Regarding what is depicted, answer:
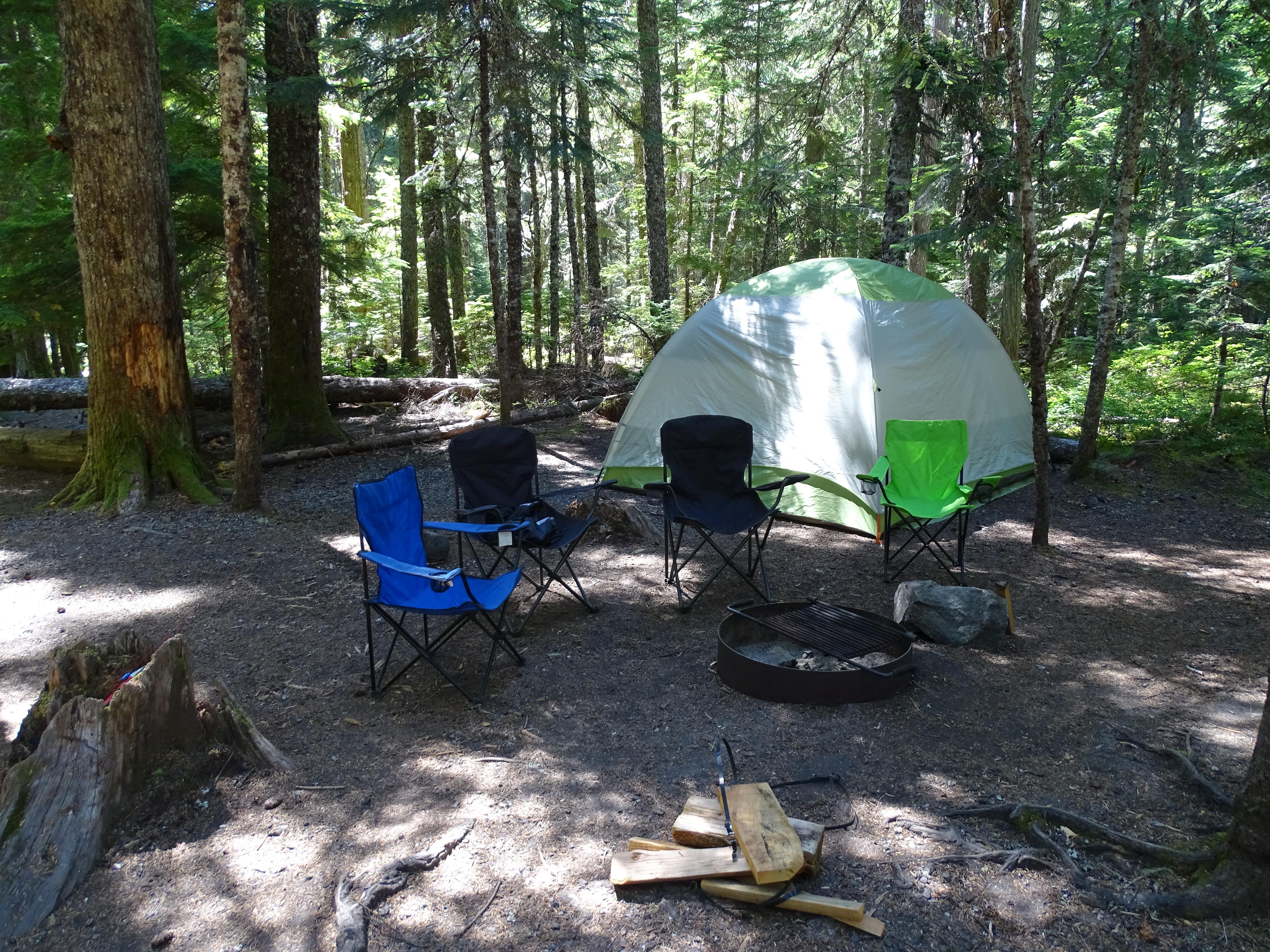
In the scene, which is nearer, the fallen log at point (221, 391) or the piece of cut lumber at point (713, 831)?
the piece of cut lumber at point (713, 831)

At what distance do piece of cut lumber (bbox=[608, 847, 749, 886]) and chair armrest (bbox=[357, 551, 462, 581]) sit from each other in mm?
1399

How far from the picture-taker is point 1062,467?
775 centimetres

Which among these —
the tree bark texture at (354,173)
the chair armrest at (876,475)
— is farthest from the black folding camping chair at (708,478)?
the tree bark texture at (354,173)

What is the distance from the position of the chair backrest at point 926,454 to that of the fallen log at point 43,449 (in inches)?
277

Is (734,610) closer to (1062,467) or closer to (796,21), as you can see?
(1062,467)

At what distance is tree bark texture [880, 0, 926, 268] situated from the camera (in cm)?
812

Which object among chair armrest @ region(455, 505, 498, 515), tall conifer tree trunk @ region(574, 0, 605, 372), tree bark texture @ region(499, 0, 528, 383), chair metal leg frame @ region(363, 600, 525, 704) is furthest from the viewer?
tall conifer tree trunk @ region(574, 0, 605, 372)

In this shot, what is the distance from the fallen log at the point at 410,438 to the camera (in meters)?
7.76

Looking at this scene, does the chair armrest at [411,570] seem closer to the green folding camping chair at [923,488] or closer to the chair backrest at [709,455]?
the chair backrest at [709,455]

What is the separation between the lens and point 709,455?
17.0ft

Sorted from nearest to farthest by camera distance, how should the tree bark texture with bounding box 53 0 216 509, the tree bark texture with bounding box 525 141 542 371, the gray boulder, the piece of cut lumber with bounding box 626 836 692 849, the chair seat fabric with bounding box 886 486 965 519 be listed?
the piece of cut lumber with bounding box 626 836 692 849, the gray boulder, the chair seat fabric with bounding box 886 486 965 519, the tree bark texture with bounding box 53 0 216 509, the tree bark texture with bounding box 525 141 542 371

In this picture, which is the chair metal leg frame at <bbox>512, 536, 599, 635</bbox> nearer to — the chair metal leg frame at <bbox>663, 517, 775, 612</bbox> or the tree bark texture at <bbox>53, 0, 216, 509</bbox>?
the chair metal leg frame at <bbox>663, 517, 775, 612</bbox>

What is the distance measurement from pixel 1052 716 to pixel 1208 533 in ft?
12.5

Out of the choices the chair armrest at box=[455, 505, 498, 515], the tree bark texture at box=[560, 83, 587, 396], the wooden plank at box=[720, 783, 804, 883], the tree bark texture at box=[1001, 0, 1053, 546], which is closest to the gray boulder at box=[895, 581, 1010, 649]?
the tree bark texture at box=[1001, 0, 1053, 546]
